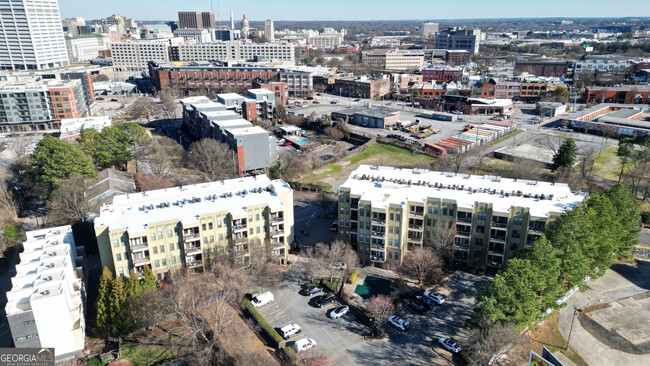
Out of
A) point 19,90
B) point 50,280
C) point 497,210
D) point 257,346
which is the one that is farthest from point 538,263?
point 19,90

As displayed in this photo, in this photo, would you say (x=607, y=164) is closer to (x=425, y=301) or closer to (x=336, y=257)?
(x=425, y=301)

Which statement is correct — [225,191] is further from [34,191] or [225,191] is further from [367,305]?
[34,191]

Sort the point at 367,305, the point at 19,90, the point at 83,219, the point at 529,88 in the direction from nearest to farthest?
1. the point at 367,305
2. the point at 83,219
3. the point at 19,90
4. the point at 529,88

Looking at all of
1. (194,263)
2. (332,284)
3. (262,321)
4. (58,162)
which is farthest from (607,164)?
(58,162)

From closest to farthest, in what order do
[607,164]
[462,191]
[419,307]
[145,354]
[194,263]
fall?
[145,354], [419,307], [194,263], [462,191], [607,164]

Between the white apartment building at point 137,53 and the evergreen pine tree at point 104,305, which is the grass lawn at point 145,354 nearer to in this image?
the evergreen pine tree at point 104,305

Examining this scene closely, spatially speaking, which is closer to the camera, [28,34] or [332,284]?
[332,284]
